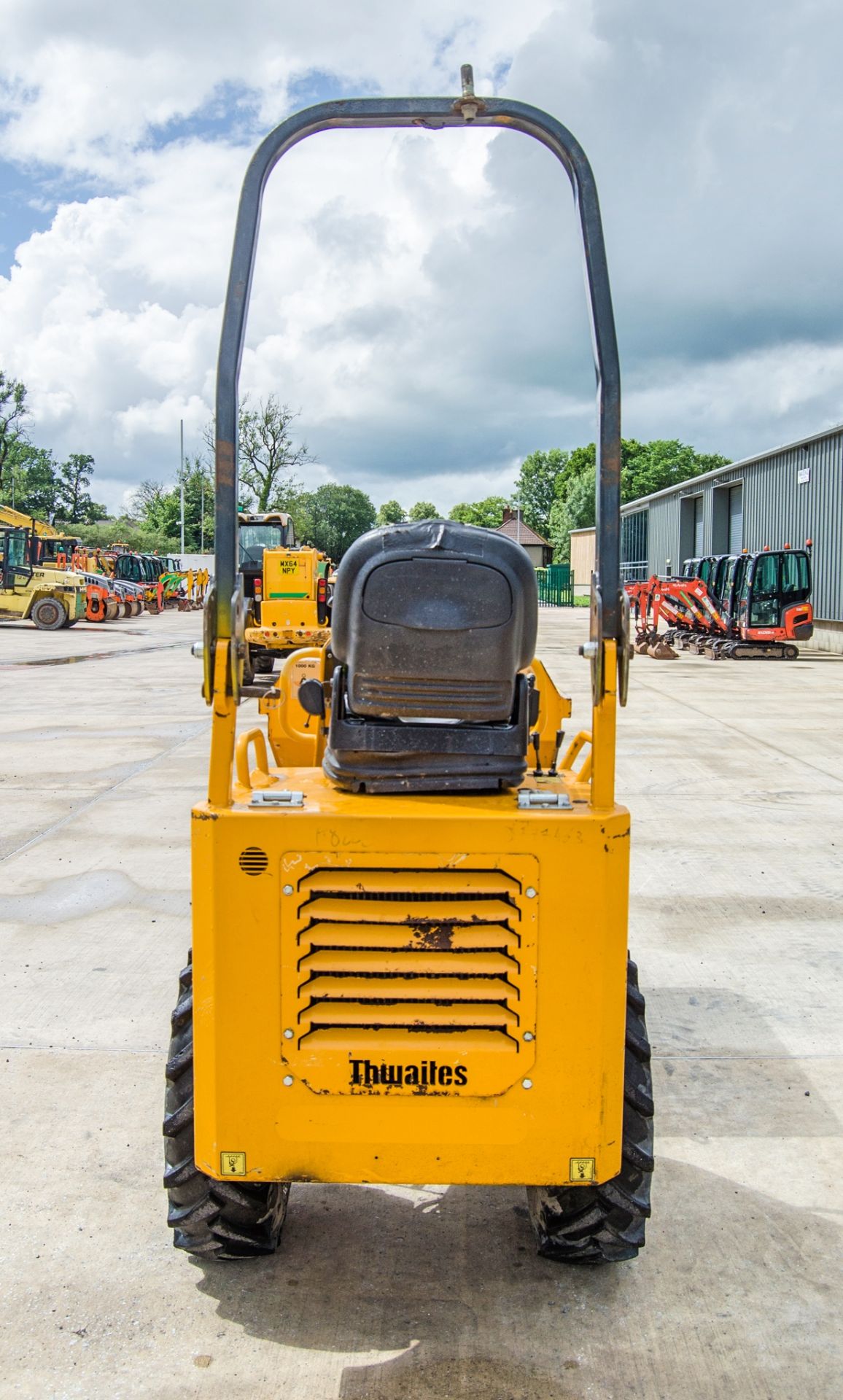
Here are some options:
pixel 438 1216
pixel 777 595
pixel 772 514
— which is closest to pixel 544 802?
pixel 438 1216

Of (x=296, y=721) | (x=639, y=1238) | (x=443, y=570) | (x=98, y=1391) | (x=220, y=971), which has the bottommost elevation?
(x=98, y=1391)

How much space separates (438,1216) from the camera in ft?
10.6

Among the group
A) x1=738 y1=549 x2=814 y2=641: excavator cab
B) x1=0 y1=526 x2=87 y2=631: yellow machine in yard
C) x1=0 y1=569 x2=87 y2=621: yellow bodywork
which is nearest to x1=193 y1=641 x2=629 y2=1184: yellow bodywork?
x1=738 y1=549 x2=814 y2=641: excavator cab

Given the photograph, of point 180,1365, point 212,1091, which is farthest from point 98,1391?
point 212,1091

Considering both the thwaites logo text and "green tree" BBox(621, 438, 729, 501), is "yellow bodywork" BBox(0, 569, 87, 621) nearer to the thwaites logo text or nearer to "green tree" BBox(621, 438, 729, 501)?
the thwaites logo text

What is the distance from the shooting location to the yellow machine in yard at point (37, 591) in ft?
102

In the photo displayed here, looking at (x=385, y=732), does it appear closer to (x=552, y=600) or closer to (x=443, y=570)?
(x=443, y=570)

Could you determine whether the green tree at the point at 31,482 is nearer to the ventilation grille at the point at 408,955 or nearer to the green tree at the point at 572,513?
the green tree at the point at 572,513

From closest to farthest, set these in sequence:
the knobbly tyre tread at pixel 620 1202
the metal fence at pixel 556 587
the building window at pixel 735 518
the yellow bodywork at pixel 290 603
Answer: the knobbly tyre tread at pixel 620 1202 < the yellow bodywork at pixel 290 603 < the building window at pixel 735 518 < the metal fence at pixel 556 587

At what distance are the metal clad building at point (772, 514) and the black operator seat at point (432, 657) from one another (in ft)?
51.8

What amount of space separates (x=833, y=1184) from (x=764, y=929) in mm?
2355

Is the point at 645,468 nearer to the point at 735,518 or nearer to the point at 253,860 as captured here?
the point at 735,518

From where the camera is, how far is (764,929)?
18.5 feet

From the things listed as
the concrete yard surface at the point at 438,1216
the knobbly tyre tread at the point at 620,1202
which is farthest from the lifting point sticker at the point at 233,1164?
the knobbly tyre tread at the point at 620,1202
